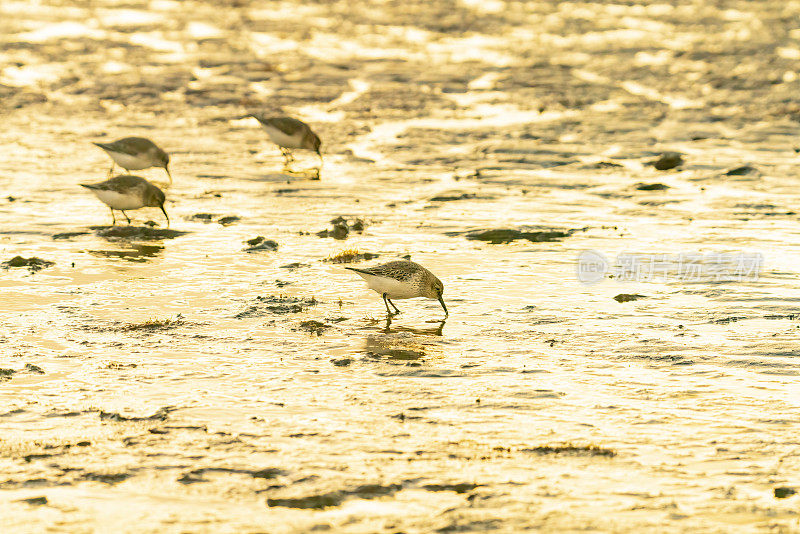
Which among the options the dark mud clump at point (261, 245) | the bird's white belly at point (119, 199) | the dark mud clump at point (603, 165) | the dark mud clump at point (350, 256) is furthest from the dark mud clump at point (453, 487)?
the dark mud clump at point (603, 165)

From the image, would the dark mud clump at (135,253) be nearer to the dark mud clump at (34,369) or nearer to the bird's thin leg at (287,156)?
the dark mud clump at (34,369)

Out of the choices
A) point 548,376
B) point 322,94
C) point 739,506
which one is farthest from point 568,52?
point 739,506

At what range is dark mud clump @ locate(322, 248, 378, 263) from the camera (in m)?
13.4

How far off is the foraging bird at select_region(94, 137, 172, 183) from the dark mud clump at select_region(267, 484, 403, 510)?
33.9 ft

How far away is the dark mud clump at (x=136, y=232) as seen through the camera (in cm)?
1467

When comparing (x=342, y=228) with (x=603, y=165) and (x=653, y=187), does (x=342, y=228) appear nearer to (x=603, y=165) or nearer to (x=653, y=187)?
(x=653, y=187)

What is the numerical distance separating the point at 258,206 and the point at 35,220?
299 centimetres

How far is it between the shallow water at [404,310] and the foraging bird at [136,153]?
48 centimetres

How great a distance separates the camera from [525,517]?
7.24 m

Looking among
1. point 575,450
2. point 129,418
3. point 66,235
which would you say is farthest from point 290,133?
point 575,450

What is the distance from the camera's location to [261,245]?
549 inches

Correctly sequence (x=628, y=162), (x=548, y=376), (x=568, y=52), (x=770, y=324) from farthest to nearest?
(x=568, y=52)
(x=628, y=162)
(x=770, y=324)
(x=548, y=376)

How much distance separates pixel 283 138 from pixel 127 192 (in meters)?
3.91

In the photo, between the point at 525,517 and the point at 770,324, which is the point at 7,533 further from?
the point at 770,324
